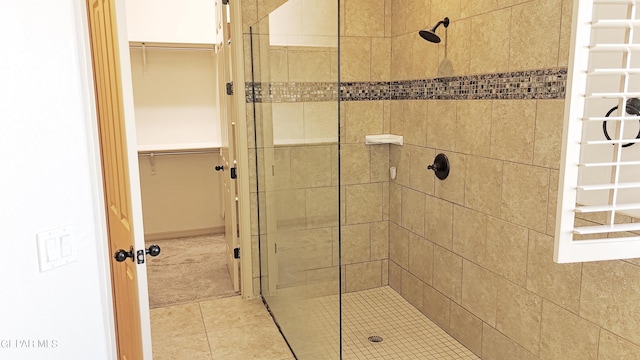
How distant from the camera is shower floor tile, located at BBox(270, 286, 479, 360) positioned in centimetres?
235

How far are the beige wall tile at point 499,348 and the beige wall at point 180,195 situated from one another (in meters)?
3.29

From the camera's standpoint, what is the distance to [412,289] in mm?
3492

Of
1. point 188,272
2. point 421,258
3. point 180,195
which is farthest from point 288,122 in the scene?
point 180,195

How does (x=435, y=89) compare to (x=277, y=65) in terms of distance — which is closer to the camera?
(x=277, y=65)

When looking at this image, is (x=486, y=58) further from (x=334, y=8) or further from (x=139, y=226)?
(x=139, y=226)

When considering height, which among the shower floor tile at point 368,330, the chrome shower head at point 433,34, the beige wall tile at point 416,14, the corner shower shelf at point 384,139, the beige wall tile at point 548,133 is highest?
the beige wall tile at point 416,14

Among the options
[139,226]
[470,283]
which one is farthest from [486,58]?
[139,226]

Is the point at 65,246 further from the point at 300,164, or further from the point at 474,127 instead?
the point at 474,127

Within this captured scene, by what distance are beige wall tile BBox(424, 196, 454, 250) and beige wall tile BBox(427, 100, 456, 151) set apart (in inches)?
15.0

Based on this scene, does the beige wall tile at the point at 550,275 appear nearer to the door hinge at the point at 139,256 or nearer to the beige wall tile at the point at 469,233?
the beige wall tile at the point at 469,233

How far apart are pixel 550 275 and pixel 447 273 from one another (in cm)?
88

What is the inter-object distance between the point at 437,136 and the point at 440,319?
1.25 metres

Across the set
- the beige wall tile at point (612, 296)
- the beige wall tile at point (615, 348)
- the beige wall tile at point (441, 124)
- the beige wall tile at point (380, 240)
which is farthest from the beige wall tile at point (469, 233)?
the beige wall tile at point (380, 240)

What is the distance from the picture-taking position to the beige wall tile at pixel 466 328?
2768 millimetres
